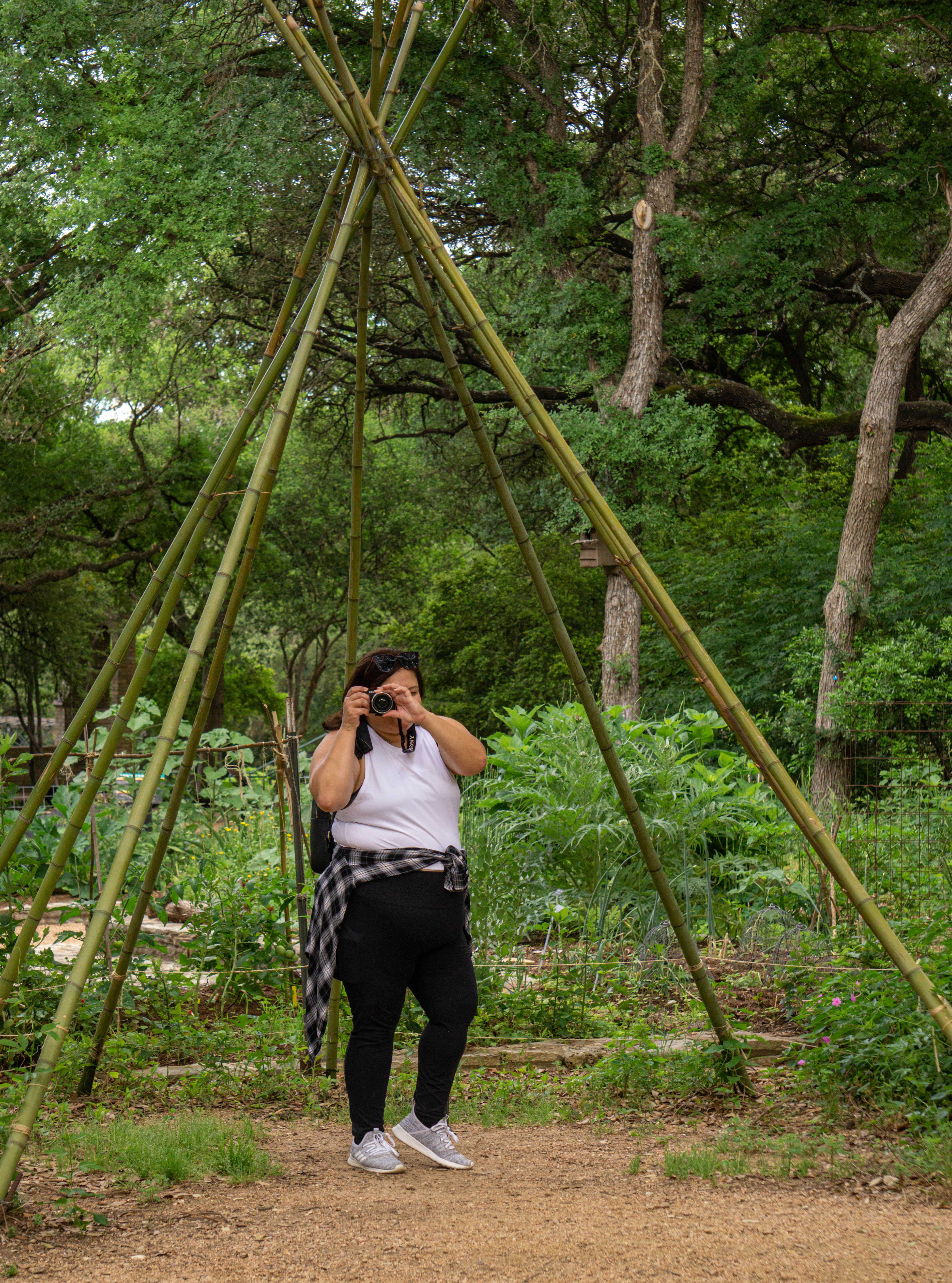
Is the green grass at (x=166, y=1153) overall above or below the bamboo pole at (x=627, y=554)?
below

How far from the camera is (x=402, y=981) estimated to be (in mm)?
2592

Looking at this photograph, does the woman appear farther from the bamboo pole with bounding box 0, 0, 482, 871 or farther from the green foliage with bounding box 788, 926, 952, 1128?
the green foliage with bounding box 788, 926, 952, 1128

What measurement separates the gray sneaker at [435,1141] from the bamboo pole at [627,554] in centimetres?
116

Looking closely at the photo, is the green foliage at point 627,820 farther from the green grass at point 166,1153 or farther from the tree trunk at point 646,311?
the tree trunk at point 646,311

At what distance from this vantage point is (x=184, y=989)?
157 inches

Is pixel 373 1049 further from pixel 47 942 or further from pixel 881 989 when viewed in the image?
pixel 47 942

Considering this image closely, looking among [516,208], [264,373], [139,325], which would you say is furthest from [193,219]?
[264,373]

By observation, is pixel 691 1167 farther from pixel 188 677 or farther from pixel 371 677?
pixel 188 677

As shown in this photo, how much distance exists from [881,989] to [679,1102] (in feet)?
2.20

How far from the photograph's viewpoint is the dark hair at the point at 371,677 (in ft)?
8.95

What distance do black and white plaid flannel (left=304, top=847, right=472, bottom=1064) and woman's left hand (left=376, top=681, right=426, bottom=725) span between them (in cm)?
31

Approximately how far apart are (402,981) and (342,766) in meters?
0.52

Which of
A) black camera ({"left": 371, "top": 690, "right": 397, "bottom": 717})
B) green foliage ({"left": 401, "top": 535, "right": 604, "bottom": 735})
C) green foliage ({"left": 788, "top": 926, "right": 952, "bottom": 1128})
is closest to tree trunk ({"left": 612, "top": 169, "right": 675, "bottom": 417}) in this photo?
green foliage ({"left": 401, "top": 535, "right": 604, "bottom": 735})

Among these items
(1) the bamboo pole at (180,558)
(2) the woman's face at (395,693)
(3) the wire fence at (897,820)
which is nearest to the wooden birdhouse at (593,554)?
(3) the wire fence at (897,820)
